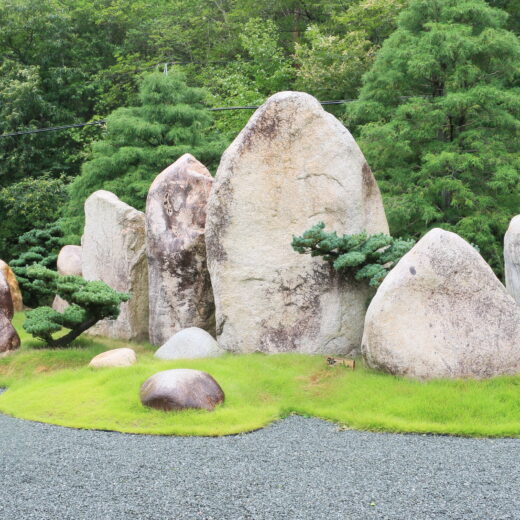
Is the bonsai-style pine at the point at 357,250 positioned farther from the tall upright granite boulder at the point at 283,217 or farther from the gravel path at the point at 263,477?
the gravel path at the point at 263,477

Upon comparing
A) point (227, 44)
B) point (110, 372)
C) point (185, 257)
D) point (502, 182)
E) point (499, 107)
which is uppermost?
point (227, 44)

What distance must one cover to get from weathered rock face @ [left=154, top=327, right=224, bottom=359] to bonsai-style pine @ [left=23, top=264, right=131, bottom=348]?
1052 millimetres

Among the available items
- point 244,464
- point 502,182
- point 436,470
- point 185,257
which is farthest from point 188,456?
point 502,182

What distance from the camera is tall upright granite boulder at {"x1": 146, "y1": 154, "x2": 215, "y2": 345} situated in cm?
979

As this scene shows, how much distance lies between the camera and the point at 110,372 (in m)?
7.71

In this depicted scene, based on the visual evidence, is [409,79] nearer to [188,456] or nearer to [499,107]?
[499,107]

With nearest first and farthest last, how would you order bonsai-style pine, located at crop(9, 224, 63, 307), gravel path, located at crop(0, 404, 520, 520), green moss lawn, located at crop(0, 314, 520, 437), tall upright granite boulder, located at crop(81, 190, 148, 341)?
gravel path, located at crop(0, 404, 520, 520) < green moss lawn, located at crop(0, 314, 520, 437) < tall upright granite boulder, located at crop(81, 190, 148, 341) < bonsai-style pine, located at crop(9, 224, 63, 307)

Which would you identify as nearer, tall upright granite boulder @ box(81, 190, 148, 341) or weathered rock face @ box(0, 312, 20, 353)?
weathered rock face @ box(0, 312, 20, 353)

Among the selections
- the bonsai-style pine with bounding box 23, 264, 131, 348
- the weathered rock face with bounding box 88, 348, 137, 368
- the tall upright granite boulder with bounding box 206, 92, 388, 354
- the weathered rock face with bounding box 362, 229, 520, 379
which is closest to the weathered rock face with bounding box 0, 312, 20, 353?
the bonsai-style pine with bounding box 23, 264, 131, 348

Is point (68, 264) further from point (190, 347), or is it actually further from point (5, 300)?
point (190, 347)

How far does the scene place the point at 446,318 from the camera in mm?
6559

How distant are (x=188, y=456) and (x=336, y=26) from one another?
15525 millimetres

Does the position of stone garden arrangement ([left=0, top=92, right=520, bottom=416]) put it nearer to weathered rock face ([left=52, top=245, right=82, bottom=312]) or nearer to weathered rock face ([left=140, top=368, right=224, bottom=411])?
weathered rock face ([left=140, top=368, right=224, bottom=411])

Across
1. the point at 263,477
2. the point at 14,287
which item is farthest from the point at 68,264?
the point at 263,477
